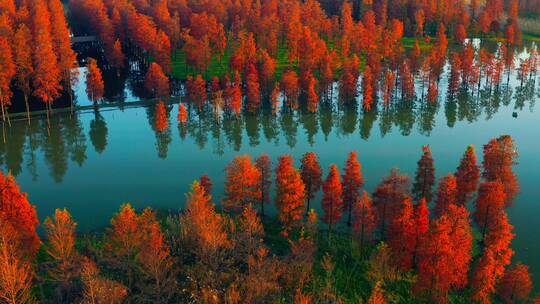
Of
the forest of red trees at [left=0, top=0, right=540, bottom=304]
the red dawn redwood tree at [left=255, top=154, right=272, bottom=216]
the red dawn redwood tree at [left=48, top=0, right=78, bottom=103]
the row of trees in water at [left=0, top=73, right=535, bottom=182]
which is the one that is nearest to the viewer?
the forest of red trees at [left=0, top=0, right=540, bottom=304]

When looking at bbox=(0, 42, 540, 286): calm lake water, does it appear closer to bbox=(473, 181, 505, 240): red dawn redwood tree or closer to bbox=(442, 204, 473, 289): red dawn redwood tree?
bbox=(473, 181, 505, 240): red dawn redwood tree

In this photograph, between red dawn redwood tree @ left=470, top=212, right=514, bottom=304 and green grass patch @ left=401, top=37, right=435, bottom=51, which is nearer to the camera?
red dawn redwood tree @ left=470, top=212, right=514, bottom=304

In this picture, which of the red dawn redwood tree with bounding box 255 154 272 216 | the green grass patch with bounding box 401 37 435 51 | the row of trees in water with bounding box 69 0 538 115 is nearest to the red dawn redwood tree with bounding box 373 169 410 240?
the red dawn redwood tree with bounding box 255 154 272 216

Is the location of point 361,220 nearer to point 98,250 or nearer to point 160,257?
point 160,257

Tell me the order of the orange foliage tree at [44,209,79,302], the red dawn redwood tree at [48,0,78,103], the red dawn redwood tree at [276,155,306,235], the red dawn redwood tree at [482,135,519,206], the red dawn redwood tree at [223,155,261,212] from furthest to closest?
1. the red dawn redwood tree at [48,0,78,103]
2. the red dawn redwood tree at [482,135,519,206]
3. the red dawn redwood tree at [223,155,261,212]
4. the red dawn redwood tree at [276,155,306,235]
5. the orange foliage tree at [44,209,79,302]

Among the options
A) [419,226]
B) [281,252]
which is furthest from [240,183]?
[419,226]

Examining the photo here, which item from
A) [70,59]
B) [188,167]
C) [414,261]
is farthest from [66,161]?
[414,261]

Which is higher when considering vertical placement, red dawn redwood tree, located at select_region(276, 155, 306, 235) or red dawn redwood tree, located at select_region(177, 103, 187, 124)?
red dawn redwood tree, located at select_region(177, 103, 187, 124)

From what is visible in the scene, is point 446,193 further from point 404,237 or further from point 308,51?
point 308,51
